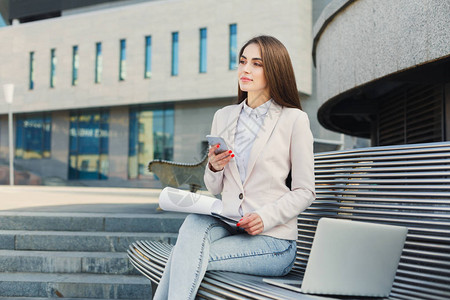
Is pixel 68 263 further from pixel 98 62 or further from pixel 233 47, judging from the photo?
pixel 98 62

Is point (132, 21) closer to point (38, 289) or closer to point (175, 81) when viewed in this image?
point (175, 81)

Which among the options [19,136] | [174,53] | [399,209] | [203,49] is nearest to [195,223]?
[399,209]

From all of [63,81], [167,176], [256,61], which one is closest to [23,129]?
[63,81]

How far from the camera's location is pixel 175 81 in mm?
27172

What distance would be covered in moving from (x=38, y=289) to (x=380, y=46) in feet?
13.3

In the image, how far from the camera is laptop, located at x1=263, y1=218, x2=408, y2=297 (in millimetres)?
2006

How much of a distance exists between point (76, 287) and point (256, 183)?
8.60 feet

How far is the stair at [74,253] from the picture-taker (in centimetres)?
443

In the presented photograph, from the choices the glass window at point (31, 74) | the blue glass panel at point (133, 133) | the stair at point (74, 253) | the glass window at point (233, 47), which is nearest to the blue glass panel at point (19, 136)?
the glass window at point (31, 74)

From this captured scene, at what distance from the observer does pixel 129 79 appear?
94.3 ft

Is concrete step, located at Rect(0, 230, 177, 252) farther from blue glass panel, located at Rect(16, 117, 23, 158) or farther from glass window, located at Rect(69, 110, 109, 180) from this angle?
blue glass panel, located at Rect(16, 117, 23, 158)

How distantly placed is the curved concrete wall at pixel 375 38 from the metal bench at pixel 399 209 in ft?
5.54

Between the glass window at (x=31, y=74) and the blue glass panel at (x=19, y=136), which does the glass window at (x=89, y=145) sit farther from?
the blue glass panel at (x=19, y=136)

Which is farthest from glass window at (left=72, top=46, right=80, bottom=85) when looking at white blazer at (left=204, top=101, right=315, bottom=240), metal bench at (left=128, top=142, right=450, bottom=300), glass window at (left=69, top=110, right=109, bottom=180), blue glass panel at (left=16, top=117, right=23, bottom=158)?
white blazer at (left=204, top=101, right=315, bottom=240)
